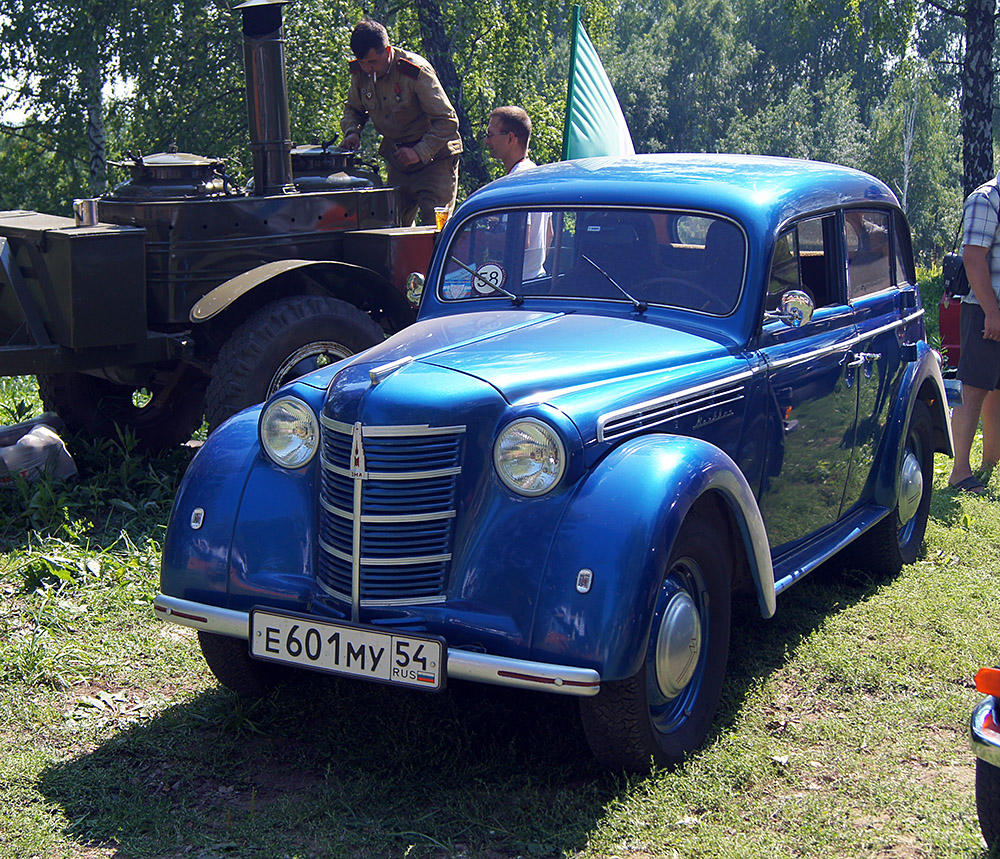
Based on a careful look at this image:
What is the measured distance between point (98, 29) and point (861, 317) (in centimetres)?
1525

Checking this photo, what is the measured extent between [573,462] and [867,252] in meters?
2.32

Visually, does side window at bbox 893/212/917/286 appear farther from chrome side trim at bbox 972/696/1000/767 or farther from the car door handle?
chrome side trim at bbox 972/696/1000/767

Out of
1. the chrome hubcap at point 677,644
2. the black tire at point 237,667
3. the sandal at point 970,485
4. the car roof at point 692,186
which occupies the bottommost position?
the sandal at point 970,485

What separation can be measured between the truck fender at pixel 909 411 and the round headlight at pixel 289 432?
259 centimetres

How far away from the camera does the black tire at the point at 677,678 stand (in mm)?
3014

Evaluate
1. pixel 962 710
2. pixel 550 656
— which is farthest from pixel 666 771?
pixel 962 710

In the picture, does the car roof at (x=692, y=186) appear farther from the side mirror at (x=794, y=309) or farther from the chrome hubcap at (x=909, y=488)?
the chrome hubcap at (x=909, y=488)

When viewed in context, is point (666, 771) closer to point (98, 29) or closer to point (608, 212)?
point (608, 212)

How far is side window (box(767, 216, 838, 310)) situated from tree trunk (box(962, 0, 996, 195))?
1236 centimetres

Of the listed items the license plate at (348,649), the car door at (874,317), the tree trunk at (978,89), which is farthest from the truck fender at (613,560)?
the tree trunk at (978,89)

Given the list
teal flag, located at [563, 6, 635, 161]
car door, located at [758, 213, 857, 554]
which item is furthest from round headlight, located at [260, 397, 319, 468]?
teal flag, located at [563, 6, 635, 161]

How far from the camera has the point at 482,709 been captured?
363cm

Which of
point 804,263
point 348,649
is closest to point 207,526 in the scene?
point 348,649

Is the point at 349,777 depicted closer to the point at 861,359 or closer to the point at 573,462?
the point at 573,462
